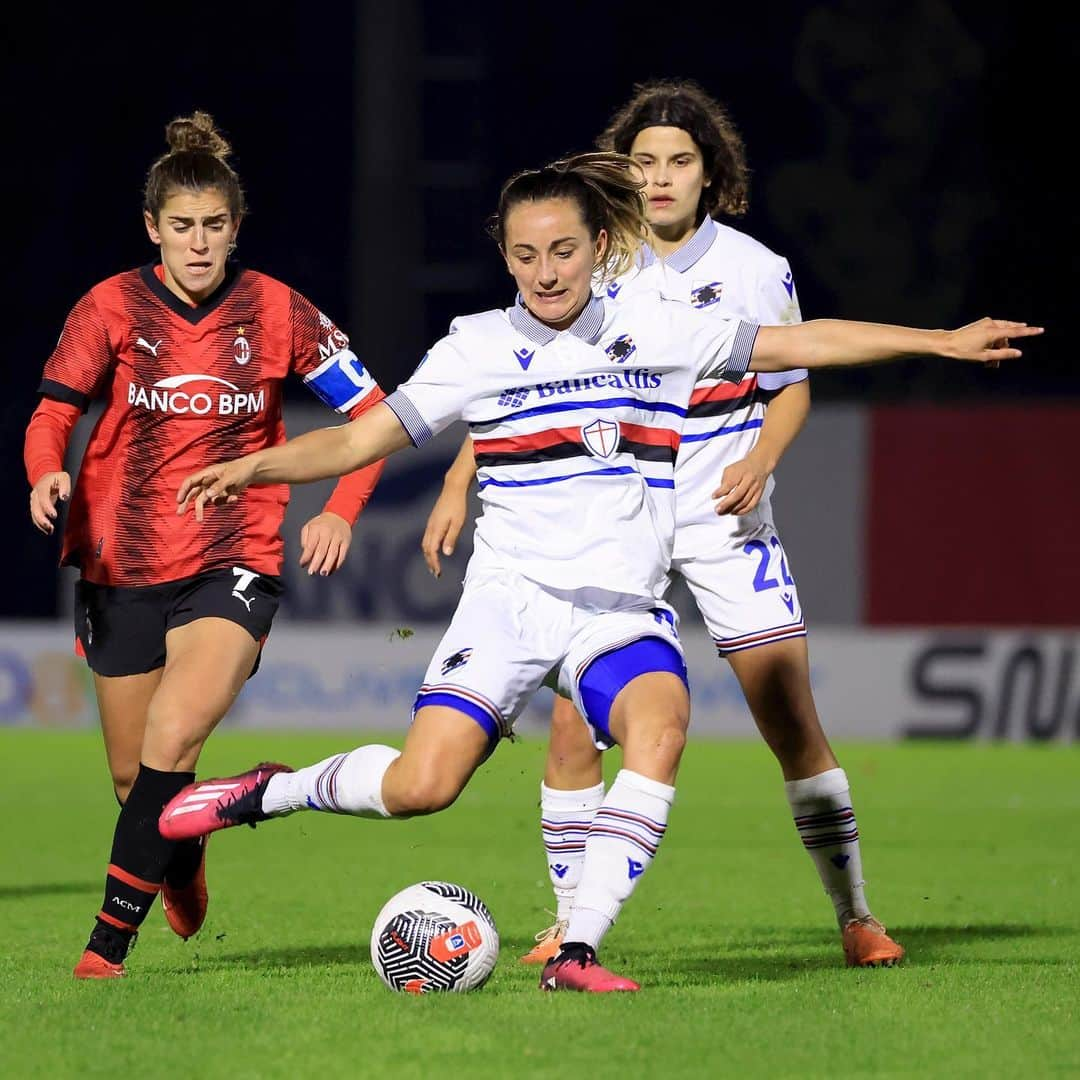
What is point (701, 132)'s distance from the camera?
597 cm

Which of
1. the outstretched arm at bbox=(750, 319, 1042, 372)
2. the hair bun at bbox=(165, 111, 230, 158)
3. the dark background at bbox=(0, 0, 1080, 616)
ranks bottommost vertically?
the outstretched arm at bbox=(750, 319, 1042, 372)

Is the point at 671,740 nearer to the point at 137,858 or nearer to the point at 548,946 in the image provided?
the point at 548,946

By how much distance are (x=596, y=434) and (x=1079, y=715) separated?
10.3 metres

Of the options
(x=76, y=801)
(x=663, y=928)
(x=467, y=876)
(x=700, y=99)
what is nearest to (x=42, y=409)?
(x=700, y=99)

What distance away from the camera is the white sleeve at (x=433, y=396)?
5008 mm

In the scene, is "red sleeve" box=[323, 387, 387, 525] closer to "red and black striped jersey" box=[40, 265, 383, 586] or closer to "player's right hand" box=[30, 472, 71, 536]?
"red and black striped jersey" box=[40, 265, 383, 586]

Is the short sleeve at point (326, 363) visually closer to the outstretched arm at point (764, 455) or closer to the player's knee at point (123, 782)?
the outstretched arm at point (764, 455)

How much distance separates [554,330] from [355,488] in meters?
0.91

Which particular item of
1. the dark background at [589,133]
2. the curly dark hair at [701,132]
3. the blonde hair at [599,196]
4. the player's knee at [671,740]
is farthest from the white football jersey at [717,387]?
the dark background at [589,133]

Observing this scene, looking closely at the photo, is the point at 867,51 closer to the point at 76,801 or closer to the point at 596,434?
the point at 76,801

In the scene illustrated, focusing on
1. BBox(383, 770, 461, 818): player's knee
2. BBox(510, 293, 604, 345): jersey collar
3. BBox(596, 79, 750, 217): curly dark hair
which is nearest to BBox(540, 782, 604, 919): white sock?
BBox(383, 770, 461, 818): player's knee

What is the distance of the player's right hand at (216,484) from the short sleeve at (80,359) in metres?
0.98

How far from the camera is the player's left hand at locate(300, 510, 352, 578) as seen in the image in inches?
206

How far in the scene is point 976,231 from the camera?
67.7ft
